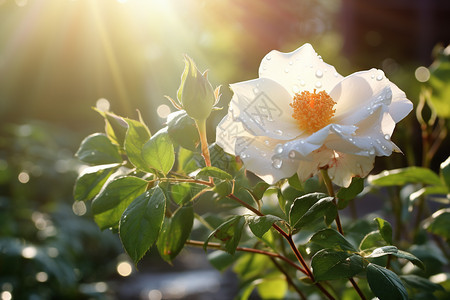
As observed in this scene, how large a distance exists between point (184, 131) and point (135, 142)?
8cm

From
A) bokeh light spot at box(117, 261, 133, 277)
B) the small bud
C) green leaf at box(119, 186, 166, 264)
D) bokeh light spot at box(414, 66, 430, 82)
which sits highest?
bokeh light spot at box(117, 261, 133, 277)

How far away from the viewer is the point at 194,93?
0.41 metres

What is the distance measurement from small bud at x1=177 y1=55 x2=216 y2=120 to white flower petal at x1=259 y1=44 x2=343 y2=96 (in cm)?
7

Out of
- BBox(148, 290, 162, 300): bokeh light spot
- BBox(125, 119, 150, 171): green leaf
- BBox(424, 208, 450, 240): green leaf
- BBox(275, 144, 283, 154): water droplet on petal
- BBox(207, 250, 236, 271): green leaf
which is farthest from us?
BBox(148, 290, 162, 300): bokeh light spot

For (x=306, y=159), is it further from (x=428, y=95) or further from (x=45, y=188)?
(x=45, y=188)

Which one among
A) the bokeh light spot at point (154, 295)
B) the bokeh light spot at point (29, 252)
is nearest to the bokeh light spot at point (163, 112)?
the bokeh light spot at point (29, 252)

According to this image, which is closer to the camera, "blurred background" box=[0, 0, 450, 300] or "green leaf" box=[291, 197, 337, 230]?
"green leaf" box=[291, 197, 337, 230]

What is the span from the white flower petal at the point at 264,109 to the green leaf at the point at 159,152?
81 millimetres

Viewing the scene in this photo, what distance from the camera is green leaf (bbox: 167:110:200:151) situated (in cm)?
42

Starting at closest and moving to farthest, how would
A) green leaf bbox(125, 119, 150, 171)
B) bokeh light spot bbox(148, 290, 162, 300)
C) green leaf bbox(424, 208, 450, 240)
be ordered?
green leaf bbox(125, 119, 150, 171)
green leaf bbox(424, 208, 450, 240)
bokeh light spot bbox(148, 290, 162, 300)

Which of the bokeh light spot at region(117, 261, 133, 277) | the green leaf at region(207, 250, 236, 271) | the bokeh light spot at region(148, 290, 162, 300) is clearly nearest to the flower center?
the green leaf at region(207, 250, 236, 271)

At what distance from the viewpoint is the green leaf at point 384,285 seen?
14.7 inches

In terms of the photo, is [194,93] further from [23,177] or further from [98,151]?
[23,177]

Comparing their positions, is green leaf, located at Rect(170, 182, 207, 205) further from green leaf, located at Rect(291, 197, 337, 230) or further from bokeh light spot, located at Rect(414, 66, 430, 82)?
bokeh light spot, located at Rect(414, 66, 430, 82)
